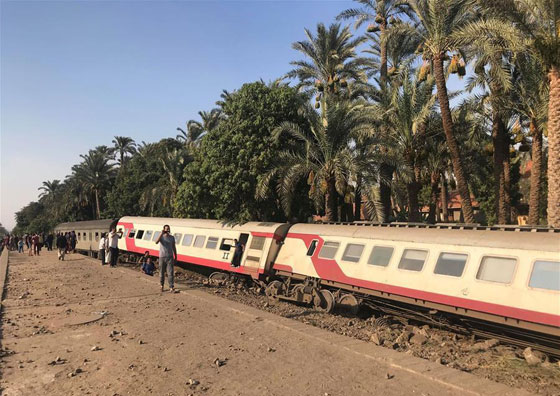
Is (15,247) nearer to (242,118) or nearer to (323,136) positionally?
(242,118)

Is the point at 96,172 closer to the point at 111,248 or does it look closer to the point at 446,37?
the point at 111,248

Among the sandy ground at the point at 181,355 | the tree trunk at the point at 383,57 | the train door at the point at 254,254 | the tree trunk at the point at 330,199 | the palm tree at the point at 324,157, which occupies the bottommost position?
the sandy ground at the point at 181,355

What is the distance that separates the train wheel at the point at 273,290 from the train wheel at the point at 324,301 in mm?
1724

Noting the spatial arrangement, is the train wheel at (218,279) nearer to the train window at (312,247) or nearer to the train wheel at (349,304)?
the train window at (312,247)

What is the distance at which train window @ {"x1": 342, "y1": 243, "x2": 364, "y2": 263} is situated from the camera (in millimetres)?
12118

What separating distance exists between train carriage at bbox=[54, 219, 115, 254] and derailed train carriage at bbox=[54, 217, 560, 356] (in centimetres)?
1641

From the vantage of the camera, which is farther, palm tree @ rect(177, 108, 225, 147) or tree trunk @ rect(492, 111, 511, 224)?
palm tree @ rect(177, 108, 225, 147)

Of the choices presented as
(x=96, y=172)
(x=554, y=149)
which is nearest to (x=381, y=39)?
(x=554, y=149)

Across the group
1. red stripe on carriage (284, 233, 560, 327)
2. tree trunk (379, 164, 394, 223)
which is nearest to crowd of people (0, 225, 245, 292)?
red stripe on carriage (284, 233, 560, 327)

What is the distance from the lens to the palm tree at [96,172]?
2328 inches

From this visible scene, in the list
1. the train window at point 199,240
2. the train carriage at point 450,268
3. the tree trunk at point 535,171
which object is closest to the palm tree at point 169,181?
the train window at point 199,240

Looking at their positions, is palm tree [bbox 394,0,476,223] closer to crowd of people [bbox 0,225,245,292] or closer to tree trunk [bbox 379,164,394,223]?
tree trunk [bbox 379,164,394,223]

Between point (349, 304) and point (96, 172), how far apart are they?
54958 mm

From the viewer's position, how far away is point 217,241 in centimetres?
1842
